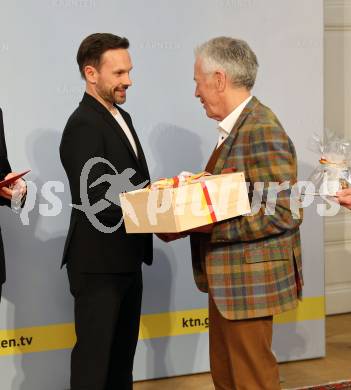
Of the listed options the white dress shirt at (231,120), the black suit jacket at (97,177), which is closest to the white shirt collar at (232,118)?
the white dress shirt at (231,120)

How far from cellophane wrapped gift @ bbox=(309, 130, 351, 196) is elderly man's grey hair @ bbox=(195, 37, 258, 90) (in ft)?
1.73

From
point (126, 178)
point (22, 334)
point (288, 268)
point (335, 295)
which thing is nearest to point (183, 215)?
point (288, 268)

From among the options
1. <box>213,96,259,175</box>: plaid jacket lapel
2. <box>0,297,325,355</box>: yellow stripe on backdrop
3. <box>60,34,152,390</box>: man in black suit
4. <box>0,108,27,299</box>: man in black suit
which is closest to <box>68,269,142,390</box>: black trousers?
<box>60,34,152,390</box>: man in black suit

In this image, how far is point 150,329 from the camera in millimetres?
3705

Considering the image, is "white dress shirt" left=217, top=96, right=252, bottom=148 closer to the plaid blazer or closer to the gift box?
the plaid blazer

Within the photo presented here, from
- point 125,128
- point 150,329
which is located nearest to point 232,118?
point 125,128

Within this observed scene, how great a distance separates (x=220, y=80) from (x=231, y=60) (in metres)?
0.08

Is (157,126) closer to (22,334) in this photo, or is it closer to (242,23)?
(242,23)

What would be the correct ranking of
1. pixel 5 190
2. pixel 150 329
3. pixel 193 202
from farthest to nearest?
pixel 150 329, pixel 5 190, pixel 193 202

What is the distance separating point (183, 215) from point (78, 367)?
96 centimetres

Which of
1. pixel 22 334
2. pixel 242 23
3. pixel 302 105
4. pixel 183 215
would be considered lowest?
pixel 22 334

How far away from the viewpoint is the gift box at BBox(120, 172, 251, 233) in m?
2.14

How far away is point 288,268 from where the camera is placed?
2316 millimetres

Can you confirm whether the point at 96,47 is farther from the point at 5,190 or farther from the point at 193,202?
the point at 193,202
